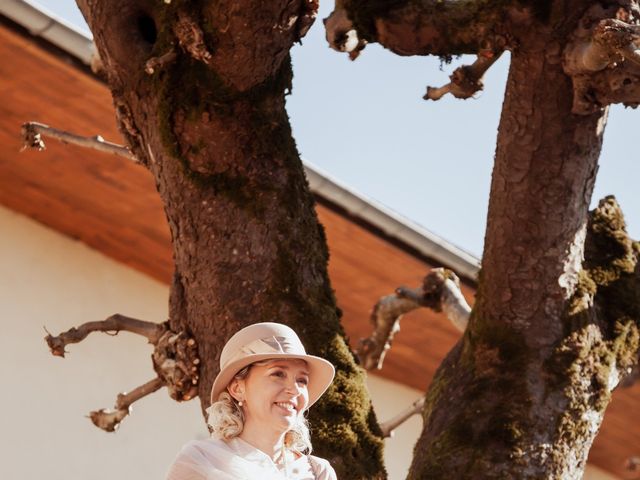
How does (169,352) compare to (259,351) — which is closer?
(259,351)

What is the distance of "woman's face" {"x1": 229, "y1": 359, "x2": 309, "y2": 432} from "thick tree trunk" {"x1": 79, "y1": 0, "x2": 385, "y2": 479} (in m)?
0.63

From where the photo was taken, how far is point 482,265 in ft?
18.3

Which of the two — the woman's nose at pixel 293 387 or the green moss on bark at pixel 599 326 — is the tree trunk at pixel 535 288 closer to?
the green moss on bark at pixel 599 326

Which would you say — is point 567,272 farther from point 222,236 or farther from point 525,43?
point 222,236

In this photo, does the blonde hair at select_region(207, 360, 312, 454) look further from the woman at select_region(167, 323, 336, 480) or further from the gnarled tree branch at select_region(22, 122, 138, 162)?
the gnarled tree branch at select_region(22, 122, 138, 162)

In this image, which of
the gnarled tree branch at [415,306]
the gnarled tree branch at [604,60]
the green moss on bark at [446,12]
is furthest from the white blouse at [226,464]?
the gnarled tree branch at [415,306]

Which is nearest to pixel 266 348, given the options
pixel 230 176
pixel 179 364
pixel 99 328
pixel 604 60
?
pixel 179 364

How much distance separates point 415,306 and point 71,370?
3903 millimetres

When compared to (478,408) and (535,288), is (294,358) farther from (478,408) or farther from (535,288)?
(535,288)

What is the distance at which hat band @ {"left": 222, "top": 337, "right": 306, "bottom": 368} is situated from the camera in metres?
4.45

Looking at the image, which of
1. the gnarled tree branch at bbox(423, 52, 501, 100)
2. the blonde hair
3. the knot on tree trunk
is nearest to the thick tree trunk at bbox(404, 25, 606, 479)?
the gnarled tree branch at bbox(423, 52, 501, 100)

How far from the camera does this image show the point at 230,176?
17.5 feet

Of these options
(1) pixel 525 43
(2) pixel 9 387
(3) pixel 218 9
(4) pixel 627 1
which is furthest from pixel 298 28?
(2) pixel 9 387

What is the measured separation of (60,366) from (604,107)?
6153mm
